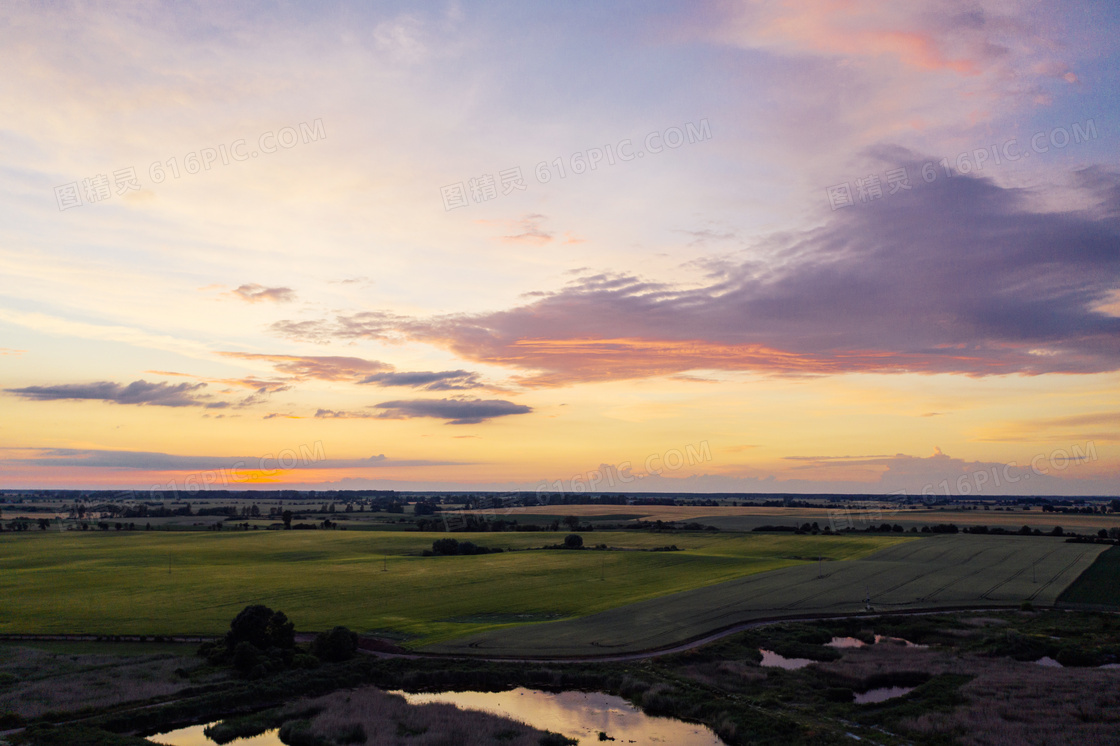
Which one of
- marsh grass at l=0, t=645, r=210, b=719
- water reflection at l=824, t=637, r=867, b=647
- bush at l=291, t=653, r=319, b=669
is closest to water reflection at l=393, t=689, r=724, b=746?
bush at l=291, t=653, r=319, b=669

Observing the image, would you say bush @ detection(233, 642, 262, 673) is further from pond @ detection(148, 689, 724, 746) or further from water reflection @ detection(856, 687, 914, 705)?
water reflection @ detection(856, 687, 914, 705)

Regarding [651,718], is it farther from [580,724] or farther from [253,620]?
[253,620]

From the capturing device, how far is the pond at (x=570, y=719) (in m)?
39.7

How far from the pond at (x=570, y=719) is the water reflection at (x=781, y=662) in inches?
554

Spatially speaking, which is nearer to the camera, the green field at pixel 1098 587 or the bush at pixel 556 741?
the bush at pixel 556 741

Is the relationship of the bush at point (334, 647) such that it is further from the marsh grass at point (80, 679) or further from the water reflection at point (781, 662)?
the water reflection at point (781, 662)

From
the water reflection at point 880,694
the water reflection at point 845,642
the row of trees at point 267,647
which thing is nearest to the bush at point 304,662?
the row of trees at point 267,647

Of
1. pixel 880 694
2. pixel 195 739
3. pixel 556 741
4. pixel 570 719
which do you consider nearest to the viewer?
pixel 556 741

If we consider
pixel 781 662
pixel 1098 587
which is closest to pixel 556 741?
pixel 781 662

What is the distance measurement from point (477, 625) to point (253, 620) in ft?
69.6

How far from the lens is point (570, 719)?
4278 cm

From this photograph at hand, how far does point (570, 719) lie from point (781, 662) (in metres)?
21.2

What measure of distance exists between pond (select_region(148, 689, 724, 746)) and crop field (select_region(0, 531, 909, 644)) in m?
14.2

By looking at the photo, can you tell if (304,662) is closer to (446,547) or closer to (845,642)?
(845,642)
